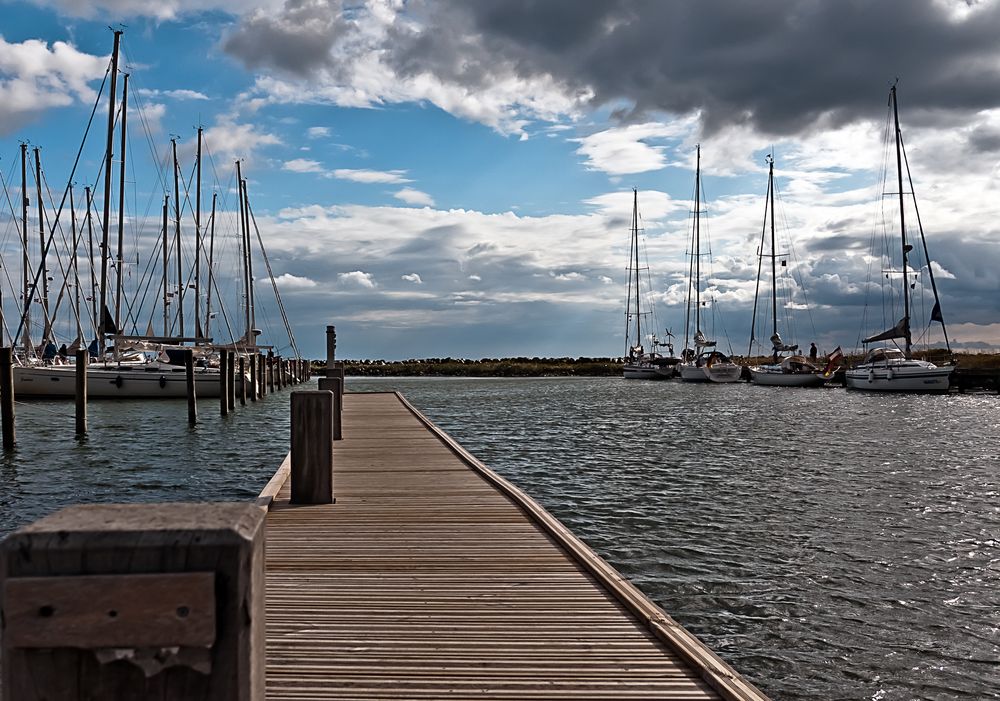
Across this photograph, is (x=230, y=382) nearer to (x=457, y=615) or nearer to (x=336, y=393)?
(x=336, y=393)

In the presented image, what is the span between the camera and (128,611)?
1.79m

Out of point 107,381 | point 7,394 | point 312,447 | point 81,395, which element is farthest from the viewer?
point 107,381

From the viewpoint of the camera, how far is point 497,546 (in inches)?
267

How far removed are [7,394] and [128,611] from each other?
19.5 metres

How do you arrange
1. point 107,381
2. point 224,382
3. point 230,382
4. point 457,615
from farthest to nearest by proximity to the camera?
point 107,381 < point 230,382 < point 224,382 < point 457,615

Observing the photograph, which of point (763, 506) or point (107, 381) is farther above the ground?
point (107, 381)

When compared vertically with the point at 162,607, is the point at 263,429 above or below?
below

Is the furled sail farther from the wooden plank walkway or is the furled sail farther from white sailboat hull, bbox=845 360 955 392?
the wooden plank walkway

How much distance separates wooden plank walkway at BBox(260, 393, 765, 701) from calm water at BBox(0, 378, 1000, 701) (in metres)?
1.45

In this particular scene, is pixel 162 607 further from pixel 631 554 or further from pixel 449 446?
pixel 449 446

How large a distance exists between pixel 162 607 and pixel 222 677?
0.21 metres

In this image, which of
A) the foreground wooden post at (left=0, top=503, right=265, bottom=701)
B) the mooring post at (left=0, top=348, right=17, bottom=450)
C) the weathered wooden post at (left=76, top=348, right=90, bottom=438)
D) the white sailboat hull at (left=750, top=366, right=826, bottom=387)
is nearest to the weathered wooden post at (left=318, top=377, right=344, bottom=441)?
the mooring post at (left=0, top=348, right=17, bottom=450)

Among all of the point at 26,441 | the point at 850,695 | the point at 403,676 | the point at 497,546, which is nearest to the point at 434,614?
the point at 403,676

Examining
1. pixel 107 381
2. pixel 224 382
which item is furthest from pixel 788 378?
pixel 107 381
